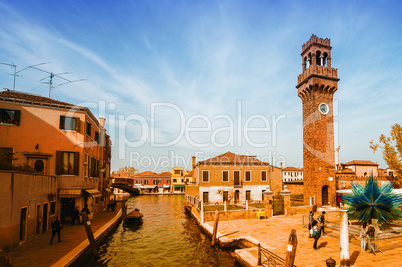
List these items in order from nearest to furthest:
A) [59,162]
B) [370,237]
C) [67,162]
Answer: [370,237], [59,162], [67,162]

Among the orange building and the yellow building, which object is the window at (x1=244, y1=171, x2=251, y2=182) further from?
the orange building

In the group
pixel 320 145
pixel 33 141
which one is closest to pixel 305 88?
pixel 320 145

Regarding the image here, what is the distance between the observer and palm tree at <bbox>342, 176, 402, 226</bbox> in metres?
11.3

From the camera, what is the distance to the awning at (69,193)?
57.9 ft

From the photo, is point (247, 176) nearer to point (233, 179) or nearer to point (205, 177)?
point (233, 179)

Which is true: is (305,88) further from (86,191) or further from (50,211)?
(50,211)

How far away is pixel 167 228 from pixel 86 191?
317 inches

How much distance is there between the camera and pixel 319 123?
87.2 ft

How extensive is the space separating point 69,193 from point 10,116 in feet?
23.0

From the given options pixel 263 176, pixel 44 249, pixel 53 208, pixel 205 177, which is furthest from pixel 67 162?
pixel 263 176

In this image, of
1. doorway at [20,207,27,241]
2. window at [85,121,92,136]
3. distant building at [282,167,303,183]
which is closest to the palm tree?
doorway at [20,207,27,241]

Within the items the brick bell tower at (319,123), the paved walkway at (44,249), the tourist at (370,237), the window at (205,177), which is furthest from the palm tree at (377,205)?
the window at (205,177)

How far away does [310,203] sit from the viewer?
25453 mm

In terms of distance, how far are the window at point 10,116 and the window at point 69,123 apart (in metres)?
2.80
